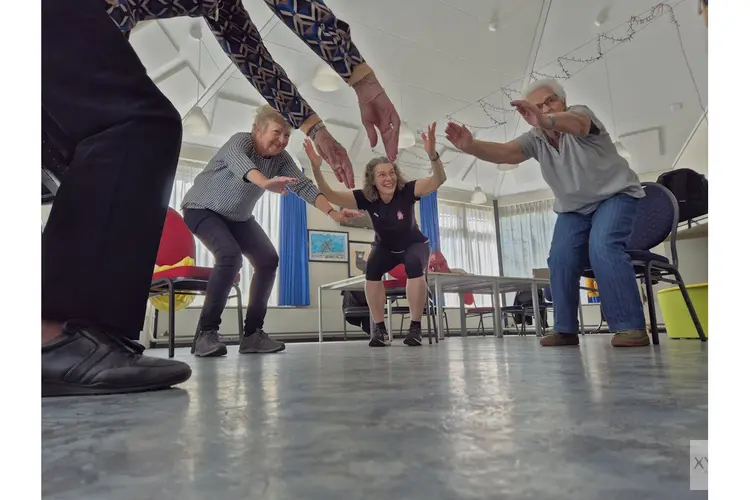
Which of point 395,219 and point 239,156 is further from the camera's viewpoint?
point 395,219

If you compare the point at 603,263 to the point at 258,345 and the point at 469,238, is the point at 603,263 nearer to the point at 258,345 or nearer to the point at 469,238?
the point at 258,345

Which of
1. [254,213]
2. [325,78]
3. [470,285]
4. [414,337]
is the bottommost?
[414,337]

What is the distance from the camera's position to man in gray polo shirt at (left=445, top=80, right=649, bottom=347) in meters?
1.73

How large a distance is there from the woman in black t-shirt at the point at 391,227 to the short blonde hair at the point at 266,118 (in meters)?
0.55

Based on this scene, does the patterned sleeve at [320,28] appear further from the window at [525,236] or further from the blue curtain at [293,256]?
the window at [525,236]

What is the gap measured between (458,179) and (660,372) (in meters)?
7.33

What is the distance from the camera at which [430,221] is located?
7602 millimetres

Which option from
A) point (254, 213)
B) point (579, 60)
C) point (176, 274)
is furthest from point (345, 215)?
point (579, 60)

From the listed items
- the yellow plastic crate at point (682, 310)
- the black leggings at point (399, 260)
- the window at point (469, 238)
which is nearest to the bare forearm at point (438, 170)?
the black leggings at point (399, 260)

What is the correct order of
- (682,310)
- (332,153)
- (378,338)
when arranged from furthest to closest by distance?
(378,338) → (682,310) → (332,153)

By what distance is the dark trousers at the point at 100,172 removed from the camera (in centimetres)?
68

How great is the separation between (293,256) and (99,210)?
5529mm
